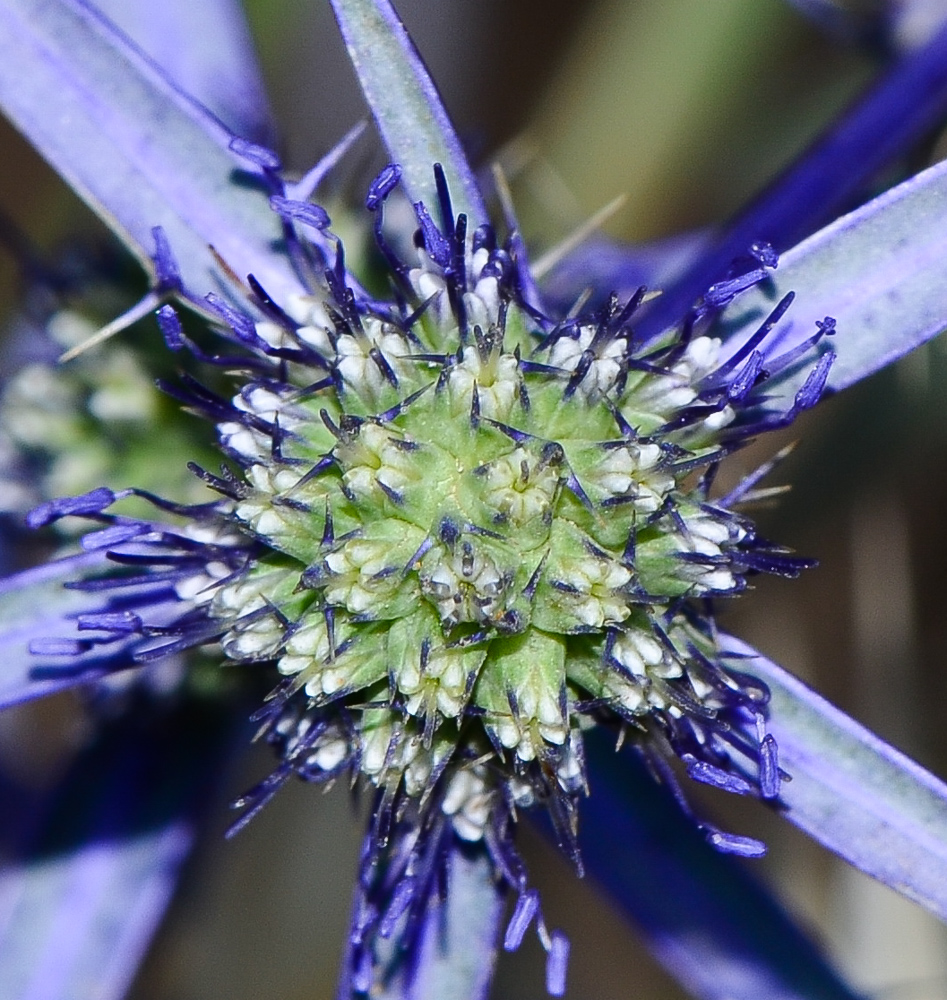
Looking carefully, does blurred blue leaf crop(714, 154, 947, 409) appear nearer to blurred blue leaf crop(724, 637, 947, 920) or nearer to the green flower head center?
the green flower head center

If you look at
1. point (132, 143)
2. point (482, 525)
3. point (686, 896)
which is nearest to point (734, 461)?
point (686, 896)

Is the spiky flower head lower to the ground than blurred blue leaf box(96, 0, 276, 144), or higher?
lower

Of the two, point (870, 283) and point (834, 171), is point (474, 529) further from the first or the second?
point (834, 171)

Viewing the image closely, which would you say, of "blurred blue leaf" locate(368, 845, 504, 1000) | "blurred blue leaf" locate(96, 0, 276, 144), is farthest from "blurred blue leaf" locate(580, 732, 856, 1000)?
"blurred blue leaf" locate(96, 0, 276, 144)

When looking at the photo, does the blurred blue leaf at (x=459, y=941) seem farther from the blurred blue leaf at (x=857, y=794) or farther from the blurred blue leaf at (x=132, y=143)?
the blurred blue leaf at (x=132, y=143)

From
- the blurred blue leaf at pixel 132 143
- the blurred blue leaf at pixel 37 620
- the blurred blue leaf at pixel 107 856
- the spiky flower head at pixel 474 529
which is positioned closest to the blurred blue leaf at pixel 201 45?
the blurred blue leaf at pixel 132 143

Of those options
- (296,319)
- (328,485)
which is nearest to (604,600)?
(328,485)
